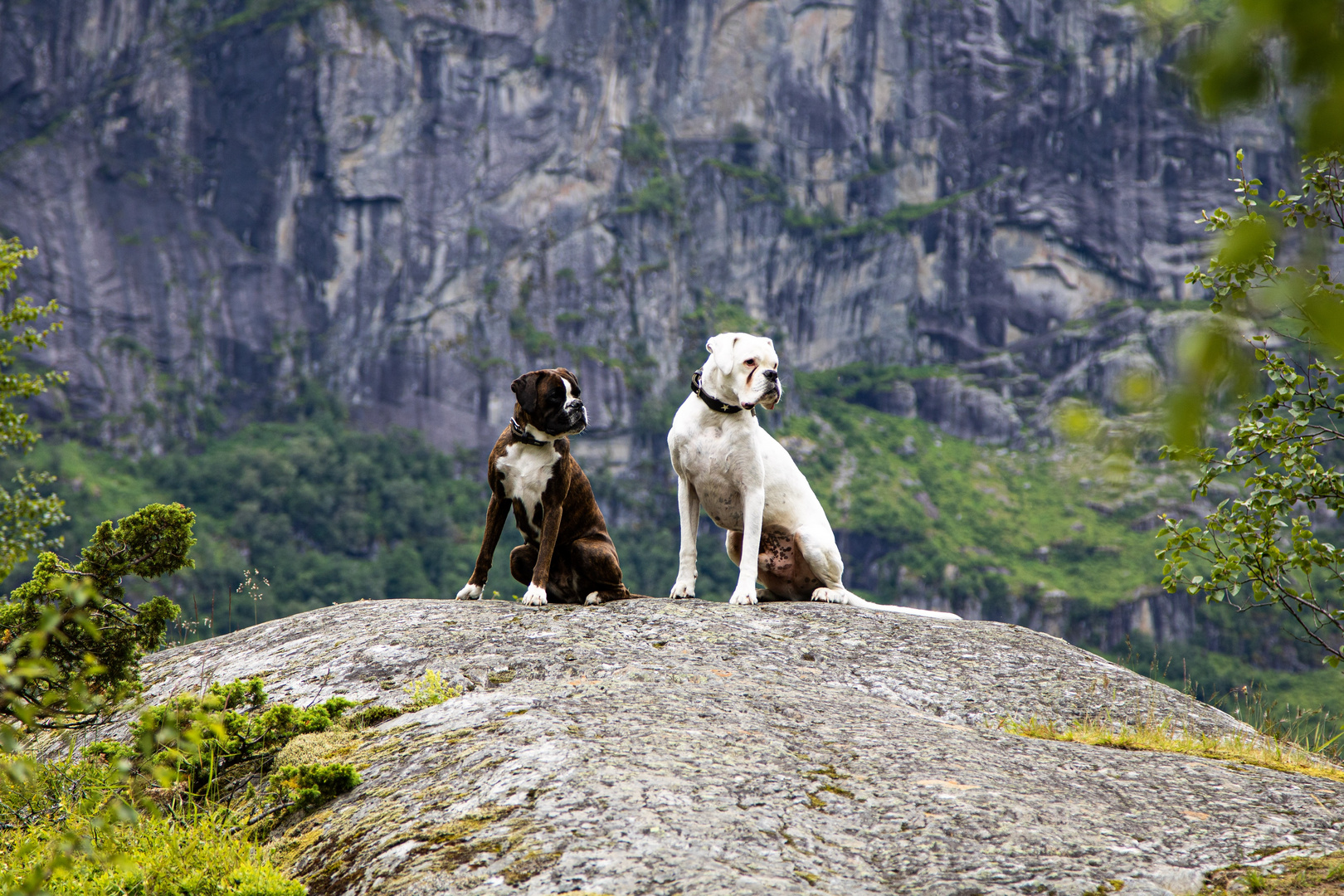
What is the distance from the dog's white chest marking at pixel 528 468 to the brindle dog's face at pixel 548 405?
21 centimetres

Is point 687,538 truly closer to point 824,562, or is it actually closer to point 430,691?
point 824,562

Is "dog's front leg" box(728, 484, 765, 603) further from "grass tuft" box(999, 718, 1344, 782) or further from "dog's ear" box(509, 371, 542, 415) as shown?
"grass tuft" box(999, 718, 1344, 782)

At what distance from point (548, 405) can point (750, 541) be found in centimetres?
214

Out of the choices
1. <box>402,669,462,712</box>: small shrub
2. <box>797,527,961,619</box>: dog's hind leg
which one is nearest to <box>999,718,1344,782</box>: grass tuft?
<box>797,527,961,619</box>: dog's hind leg

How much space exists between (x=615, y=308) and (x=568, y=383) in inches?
6294

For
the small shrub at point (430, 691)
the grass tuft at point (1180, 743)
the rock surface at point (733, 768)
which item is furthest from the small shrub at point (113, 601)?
the grass tuft at point (1180, 743)

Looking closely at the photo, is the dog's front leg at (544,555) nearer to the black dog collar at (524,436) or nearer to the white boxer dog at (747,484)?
the black dog collar at (524,436)

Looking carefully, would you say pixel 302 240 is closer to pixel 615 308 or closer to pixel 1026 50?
pixel 615 308

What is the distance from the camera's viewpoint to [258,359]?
504 ft

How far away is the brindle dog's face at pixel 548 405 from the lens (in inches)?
325

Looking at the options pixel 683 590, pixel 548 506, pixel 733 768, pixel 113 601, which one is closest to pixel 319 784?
pixel 733 768

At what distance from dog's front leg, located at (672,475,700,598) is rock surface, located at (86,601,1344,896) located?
2.86ft

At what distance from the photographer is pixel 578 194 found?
167m

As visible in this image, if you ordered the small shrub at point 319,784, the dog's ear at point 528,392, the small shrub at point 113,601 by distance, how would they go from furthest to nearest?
the dog's ear at point 528,392
the small shrub at point 113,601
the small shrub at point 319,784
